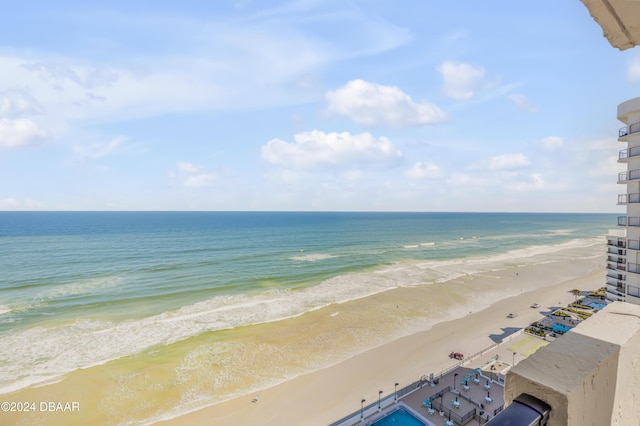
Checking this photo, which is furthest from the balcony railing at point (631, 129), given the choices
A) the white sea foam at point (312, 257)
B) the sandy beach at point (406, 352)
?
the white sea foam at point (312, 257)

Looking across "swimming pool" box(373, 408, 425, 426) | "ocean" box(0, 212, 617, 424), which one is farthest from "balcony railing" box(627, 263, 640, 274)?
"ocean" box(0, 212, 617, 424)

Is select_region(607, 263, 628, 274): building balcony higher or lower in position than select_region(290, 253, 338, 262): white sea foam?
higher

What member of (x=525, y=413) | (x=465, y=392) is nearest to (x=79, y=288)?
(x=465, y=392)

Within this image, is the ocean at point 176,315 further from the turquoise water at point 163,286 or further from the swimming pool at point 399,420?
the swimming pool at point 399,420

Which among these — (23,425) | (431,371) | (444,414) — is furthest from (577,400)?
(23,425)

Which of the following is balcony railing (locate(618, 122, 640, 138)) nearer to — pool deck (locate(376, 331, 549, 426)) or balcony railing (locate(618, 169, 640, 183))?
balcony railing (locate(618, 169, 640, 183))

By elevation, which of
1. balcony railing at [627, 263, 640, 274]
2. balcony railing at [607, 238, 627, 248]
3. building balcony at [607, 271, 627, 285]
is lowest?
building balcony at [607, 271, 627, 285]

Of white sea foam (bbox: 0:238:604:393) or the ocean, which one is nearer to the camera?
the ocean
